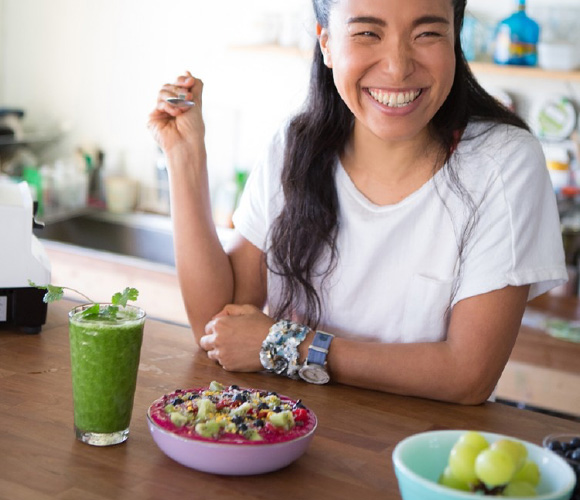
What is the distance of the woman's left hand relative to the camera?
5.63 feet

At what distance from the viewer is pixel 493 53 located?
3.51 meters

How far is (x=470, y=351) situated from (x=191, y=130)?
2.60ft

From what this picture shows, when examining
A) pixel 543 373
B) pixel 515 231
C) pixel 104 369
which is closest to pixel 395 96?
pixel 515 231

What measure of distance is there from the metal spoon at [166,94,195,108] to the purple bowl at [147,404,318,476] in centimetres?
95

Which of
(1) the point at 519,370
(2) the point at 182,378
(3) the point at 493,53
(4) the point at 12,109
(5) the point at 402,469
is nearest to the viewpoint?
(5) the point at 402,469

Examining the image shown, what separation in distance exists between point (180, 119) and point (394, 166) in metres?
0.49

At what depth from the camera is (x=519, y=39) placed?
3377 mm

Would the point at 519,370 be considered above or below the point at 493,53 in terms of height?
below

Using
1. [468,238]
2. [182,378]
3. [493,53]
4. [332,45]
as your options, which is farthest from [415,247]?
[493,53]

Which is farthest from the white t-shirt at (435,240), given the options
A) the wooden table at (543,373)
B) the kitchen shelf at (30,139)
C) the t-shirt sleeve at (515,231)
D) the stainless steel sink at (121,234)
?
the kitchen shelf at (30,139)

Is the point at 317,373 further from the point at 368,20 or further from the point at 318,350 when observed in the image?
the point at 368,20

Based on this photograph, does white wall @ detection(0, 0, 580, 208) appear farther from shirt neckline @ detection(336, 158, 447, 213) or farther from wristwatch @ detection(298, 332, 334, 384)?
wristwatch @ detection(298, 332, 334, 384)

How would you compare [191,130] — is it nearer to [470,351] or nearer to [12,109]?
[470,351]

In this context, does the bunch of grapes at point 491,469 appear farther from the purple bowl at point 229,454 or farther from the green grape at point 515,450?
the purple bowl at point 229,454
